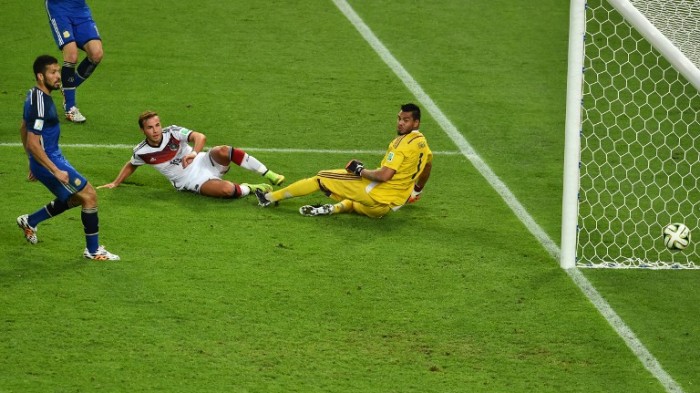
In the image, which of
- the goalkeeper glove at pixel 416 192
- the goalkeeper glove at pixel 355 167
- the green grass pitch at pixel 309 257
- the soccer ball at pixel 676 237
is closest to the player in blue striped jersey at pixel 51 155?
the green grass pitch at pixel 309 257

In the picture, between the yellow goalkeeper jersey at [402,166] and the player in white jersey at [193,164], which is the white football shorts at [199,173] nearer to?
the player in white jersey at [193,164]

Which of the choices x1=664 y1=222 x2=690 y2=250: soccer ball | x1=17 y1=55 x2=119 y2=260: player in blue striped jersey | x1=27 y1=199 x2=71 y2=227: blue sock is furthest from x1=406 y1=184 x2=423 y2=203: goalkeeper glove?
x1=27 y1=199 x2=71 y2=227: blue sock

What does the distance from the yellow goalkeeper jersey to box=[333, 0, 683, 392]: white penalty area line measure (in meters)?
1.11

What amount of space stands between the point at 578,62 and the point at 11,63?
316 inches

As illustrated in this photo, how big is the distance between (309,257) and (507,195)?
8.44 feet

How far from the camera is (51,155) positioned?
9.69 m

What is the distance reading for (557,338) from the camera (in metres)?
8.94

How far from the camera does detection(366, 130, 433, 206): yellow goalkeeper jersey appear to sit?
1100 cm

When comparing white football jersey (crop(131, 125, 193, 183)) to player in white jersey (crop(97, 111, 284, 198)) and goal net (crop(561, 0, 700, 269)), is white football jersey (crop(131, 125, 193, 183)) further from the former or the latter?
goal net (crop(561, 0, 700, 269))

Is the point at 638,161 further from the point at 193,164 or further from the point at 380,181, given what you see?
the point at 193,164

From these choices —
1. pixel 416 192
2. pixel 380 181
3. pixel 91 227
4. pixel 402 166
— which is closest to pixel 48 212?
pixel 91 227

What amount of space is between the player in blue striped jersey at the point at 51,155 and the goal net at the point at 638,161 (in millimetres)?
3764

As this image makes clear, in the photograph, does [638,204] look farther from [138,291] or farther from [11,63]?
[11,63]

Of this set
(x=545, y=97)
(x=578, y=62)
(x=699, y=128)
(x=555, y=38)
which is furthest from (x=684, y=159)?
(x=555, y=38)
